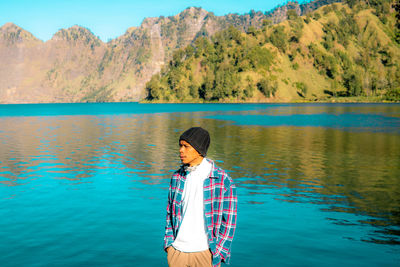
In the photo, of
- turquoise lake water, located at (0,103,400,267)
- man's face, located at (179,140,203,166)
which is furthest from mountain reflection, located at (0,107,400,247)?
man's face, located at (179,140,203,166)

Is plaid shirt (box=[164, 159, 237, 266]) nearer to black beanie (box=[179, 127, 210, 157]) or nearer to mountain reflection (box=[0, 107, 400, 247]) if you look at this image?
black beanie (box=[179, 127, 210, 157])

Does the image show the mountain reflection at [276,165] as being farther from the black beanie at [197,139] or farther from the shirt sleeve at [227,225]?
the black beanie at [197,139]

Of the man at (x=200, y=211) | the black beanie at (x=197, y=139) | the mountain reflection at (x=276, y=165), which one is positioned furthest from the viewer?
the mountain reflection at (x=276, y=165)

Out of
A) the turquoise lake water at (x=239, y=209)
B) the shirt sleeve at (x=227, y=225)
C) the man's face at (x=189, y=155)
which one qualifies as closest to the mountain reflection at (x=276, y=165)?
the turquoise lake water at (x=239, y=209)

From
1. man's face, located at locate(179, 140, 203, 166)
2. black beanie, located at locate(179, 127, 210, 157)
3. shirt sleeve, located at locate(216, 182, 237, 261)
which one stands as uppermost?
black beanie, located at locate(179, 127, 210, 157)

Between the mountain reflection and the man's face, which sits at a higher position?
the man's face

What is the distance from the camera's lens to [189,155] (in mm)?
6605

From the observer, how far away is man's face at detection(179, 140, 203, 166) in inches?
260

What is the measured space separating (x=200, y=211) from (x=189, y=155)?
3.26 ft

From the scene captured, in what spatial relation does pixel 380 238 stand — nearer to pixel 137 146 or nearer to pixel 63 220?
pixel 63 220

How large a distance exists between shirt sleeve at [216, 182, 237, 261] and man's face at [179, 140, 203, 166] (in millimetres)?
746

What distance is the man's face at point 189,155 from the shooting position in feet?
21.7

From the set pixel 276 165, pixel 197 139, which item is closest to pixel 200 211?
pixel 197 139

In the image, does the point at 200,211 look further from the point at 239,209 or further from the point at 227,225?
the point at 239,209
